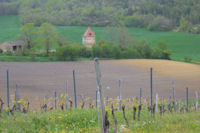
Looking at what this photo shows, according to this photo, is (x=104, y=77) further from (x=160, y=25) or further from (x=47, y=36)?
(x=160, y=25)

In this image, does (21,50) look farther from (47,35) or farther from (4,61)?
(4,61)

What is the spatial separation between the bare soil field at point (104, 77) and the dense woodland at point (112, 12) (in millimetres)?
61671

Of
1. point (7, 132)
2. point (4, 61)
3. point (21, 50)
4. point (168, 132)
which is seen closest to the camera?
point (168, 132)

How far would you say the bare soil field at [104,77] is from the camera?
31.5m

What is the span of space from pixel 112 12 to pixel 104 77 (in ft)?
319

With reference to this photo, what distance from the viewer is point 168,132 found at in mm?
7395

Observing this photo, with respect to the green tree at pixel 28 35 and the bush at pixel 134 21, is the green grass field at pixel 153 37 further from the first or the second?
the green tree at pixel 28 35

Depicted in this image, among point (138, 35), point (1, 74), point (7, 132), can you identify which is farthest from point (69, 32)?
point (7, 132)

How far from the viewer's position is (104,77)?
139 ft

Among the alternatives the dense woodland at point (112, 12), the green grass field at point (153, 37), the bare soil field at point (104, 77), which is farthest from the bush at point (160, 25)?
the bare soil field at point (104, 77)

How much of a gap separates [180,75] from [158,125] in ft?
122

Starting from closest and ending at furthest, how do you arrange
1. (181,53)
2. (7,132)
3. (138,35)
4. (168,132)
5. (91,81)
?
(168,132) < (7,132) < (91,81) < (181,53) < (138,35)

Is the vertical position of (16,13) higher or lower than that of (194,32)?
higher

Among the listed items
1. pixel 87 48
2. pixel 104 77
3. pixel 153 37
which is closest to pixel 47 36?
pixel 87 48
